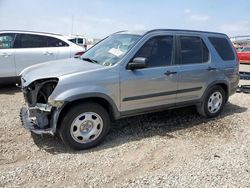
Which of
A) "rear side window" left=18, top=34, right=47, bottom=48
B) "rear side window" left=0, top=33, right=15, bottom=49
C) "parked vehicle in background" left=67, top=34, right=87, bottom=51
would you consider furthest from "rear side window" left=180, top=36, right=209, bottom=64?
"rear side window" left=0, top=33, right=15, bottom=49

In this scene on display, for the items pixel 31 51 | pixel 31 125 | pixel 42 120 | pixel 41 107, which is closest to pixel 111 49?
pixel 41 107

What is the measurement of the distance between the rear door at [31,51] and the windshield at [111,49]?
311 cm

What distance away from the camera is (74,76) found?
3922mm

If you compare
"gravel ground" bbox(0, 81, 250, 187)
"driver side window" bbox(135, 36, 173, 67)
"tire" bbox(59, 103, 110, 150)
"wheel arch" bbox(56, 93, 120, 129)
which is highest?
"driver side window" bbox(135, 36, 173, 67)

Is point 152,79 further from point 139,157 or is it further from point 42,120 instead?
point 42,120

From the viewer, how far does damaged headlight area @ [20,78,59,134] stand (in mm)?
3936

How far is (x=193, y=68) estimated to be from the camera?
523 centimetres

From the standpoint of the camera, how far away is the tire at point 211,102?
5680 mm

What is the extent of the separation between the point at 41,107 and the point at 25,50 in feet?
14.0

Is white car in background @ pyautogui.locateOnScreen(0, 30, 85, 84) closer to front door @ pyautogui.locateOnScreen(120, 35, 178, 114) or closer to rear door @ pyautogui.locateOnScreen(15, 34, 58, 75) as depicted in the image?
rear door @ pyautogui.locateOnScreen(15, 34, 58, 75)

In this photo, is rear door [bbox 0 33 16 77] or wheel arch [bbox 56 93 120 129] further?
rear door [bbox 0 33 16 77]

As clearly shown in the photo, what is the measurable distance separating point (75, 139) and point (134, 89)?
1.22m

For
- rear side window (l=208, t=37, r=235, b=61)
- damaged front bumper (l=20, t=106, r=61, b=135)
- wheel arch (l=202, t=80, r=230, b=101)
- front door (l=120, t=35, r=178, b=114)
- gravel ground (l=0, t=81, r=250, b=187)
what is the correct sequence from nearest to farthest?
gravel ground (l=0, t=81, r=250, b=187) < damaged front bumper (l=20, t=106, r=61, b=135) < front door (l=120, t=35, r=178, b=114) < wheel arch (l=202, t=80, r=230, b=101) < rear side window (l=208, t=37, r=235, b=61)

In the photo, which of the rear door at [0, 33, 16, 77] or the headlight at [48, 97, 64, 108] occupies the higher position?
the rear door at [0, 33, 16, 77]
